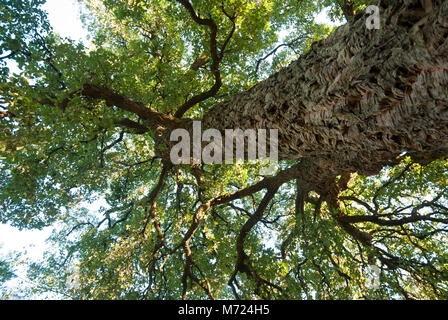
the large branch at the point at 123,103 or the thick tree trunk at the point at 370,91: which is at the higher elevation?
the large branch at the point at 123,103

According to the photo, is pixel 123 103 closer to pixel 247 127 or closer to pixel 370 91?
pixel 247 127

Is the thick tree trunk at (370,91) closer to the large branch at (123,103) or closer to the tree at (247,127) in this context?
the tree at (247,127)

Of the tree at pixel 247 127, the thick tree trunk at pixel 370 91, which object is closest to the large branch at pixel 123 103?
the tree at pixel 247 127

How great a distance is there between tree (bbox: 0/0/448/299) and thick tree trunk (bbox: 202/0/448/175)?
13mm

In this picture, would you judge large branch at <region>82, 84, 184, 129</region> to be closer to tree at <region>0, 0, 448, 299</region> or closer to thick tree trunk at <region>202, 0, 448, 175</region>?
tree at <region>0, 0, 448, 299</region>

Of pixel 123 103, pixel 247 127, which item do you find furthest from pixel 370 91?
pixel 123 103

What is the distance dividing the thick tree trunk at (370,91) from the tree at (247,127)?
0.01 metres

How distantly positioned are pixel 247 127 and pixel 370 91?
2113 millimetres

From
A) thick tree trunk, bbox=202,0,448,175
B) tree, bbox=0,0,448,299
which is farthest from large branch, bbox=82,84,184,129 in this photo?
thick tree trunk, bbox=202,0,448,175

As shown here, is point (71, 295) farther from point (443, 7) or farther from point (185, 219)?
point (443, 7)

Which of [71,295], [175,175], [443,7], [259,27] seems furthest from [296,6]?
[71,295]

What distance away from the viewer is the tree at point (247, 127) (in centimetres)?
210

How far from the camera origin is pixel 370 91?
2.08 meters

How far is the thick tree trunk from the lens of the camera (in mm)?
1633
